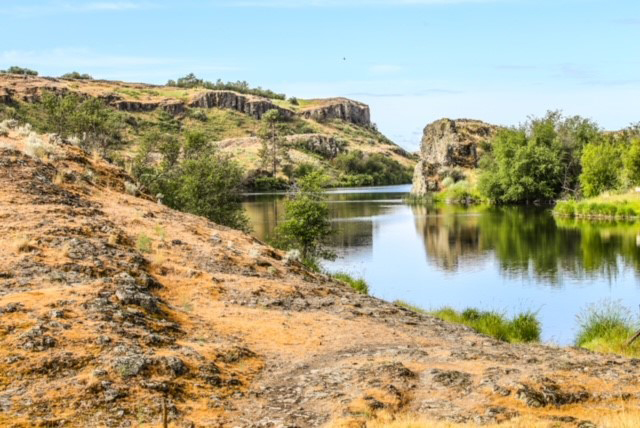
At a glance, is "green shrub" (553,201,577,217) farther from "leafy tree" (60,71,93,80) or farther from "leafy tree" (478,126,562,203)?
"leafy tree" (60,71,93,80)

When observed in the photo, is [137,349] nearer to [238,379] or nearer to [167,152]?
[238,379]

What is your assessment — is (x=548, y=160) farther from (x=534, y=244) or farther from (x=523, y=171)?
(x=534, y=244)

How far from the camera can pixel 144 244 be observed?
15.5 meters

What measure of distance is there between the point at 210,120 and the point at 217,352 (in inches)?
6827

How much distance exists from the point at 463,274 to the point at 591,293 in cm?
776

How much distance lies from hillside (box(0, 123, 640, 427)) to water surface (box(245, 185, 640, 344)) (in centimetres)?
1005

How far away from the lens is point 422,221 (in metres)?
63.6

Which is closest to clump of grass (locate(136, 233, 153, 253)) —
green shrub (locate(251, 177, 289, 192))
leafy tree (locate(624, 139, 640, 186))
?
leafy tree (locate(624, 139, 640, 186))

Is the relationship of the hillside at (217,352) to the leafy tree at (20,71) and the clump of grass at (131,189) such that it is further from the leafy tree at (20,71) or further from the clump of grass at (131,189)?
the leafy tree at (20,71)

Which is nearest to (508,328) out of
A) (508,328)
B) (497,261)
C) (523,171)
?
(508,328)

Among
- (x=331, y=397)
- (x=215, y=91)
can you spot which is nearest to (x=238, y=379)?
(x=331, y=397)

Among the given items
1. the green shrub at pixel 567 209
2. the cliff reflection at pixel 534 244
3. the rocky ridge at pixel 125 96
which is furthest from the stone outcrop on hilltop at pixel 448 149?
the rocky ridge at pixel 125 96

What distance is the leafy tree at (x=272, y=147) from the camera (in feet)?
443

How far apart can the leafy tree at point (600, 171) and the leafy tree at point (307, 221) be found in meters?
44.5
